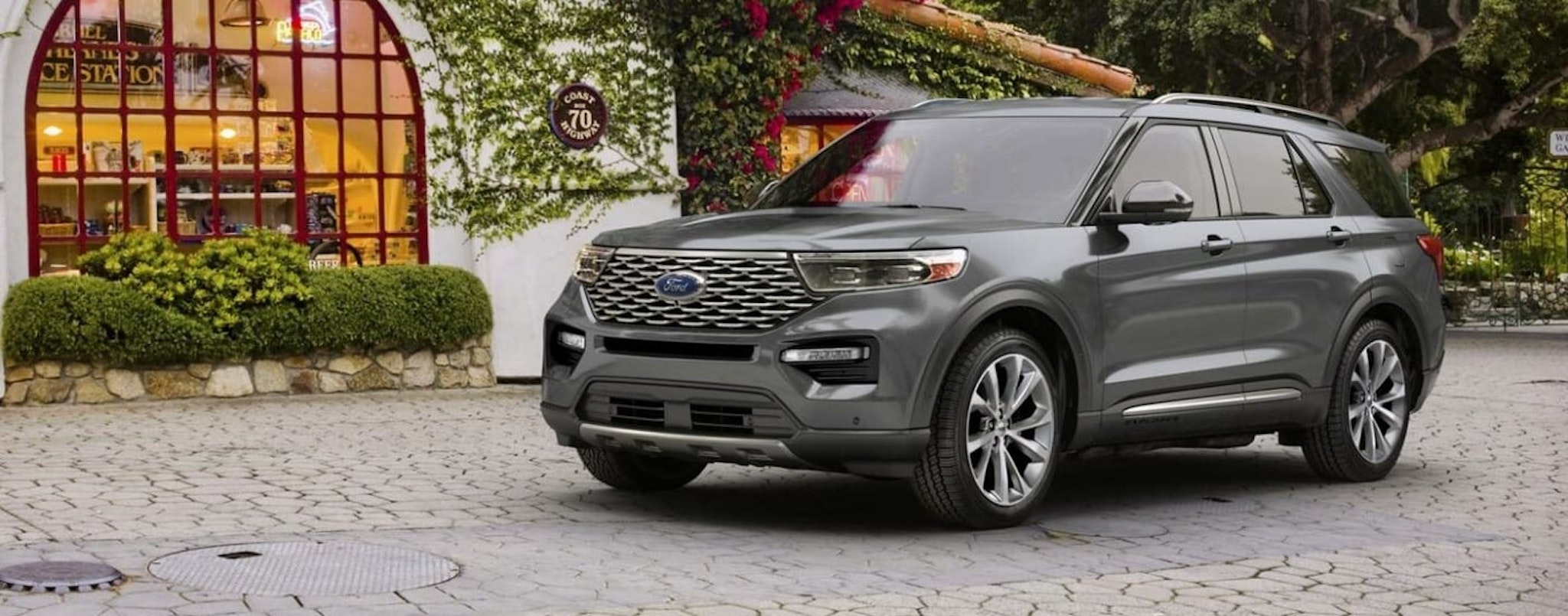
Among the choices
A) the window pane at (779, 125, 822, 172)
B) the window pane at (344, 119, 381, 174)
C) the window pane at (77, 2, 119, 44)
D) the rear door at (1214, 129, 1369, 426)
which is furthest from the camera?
the window pane at (779, 125, 822, 172)

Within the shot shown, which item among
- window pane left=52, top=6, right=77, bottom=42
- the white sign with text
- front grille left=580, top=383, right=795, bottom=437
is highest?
window pane left=52, top=6, right=77, bottom=42

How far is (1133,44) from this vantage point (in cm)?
2592

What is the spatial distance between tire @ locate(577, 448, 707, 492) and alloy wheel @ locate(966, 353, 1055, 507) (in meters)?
1.48

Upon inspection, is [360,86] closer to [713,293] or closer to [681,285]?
[681,285]

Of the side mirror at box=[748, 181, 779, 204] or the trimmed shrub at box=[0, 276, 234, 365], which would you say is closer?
the side mirror at box=[748, 181, 779, 204]

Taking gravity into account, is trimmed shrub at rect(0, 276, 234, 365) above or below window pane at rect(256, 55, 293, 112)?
below

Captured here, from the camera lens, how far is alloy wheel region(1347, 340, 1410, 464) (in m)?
10.2

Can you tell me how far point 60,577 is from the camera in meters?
6.91

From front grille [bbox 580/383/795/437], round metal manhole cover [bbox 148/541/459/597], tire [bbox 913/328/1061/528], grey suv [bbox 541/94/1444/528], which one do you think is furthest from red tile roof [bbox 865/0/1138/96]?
round metal manhole cover [bbox 148/541/459/597]

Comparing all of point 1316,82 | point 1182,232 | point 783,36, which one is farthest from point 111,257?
point 1316,82

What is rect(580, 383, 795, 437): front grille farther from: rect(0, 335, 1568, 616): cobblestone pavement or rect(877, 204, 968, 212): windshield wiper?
rect(877, 204, 968, 212): windshield wiper

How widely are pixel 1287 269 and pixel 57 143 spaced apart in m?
9.19

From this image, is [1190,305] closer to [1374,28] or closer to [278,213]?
[278,213]

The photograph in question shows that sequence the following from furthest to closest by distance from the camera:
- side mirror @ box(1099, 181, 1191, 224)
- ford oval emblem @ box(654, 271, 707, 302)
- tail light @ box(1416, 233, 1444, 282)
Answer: tail light @ box(1416, 233, 1444, 282)
side mirror @ box(1099, 181, 1191, 224)
ford oval emblem @ box(654, 271, 707, 302)
